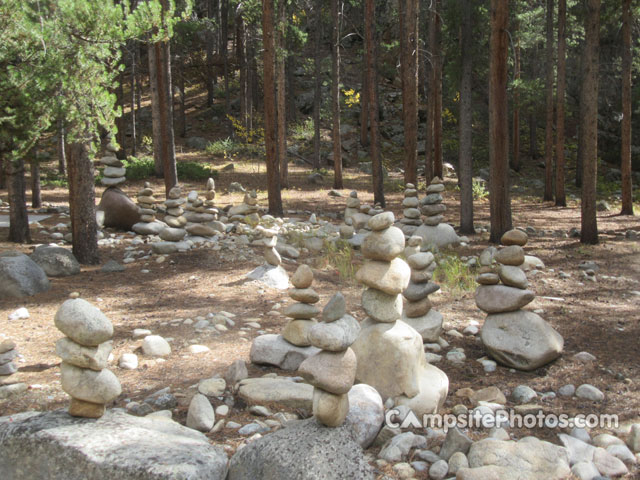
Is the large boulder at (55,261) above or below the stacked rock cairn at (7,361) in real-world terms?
above

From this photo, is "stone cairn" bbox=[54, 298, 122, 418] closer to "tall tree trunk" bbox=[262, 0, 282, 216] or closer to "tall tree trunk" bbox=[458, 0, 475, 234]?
"tall tree trunk" bbox=[262, 0, 282, 216]

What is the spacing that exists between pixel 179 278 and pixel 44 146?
312 centimetres

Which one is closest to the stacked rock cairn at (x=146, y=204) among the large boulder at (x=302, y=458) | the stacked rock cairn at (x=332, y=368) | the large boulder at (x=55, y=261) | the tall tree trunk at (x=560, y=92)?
the large boulder at (x=55, y=261)

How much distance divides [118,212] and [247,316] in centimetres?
673

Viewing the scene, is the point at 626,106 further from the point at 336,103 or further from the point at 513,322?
the point at 513,322

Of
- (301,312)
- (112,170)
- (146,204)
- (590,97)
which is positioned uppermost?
(590,97)

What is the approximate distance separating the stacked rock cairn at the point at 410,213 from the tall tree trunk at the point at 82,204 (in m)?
6.59

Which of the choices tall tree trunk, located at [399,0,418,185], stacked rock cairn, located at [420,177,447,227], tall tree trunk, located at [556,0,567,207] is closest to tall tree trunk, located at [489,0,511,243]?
stacked rock cairn, located at [420,177,447,227]

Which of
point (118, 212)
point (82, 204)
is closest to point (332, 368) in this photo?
point (82, 204)

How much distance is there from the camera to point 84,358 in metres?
3.74

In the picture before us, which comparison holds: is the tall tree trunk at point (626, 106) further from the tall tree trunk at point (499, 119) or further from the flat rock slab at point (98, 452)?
the flat rock slab at point (98, 452)

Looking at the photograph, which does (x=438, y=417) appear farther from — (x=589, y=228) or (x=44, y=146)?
(x=589, y=228)

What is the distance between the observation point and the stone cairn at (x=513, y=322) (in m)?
5.80

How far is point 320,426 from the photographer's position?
3.82 m
